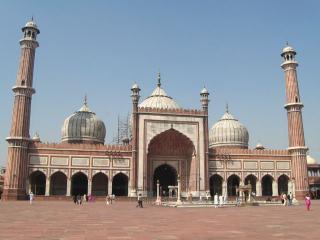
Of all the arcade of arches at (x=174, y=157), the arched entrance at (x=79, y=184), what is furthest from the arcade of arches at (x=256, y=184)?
the arched entrance at (x=79, y=184)

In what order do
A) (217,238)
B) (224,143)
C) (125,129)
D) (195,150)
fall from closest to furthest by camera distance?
(217,238), (195,150), (224,143), (125,129)

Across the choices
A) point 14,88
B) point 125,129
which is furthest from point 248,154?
point 14,88

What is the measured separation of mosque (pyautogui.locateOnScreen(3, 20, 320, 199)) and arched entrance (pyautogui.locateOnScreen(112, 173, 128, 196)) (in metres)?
0.09

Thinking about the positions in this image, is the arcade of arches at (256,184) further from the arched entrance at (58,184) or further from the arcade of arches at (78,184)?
the arched entrance at (58,184)

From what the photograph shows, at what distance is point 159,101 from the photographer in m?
37.6

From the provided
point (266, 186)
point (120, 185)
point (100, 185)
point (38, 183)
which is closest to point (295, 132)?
point (266, 186)

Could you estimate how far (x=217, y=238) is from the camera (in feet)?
22.3

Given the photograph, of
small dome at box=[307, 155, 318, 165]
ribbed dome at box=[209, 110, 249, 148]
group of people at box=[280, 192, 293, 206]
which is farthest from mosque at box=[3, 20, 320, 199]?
small dome at box=[307, 155, 318, 165]

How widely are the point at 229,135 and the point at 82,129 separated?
15423 mm

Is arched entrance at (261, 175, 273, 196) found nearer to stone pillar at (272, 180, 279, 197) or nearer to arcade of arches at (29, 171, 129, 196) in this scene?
stone pillar at (272, 180, 279, 197)

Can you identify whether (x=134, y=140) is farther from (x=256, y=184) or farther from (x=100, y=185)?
(x=256, y=184)

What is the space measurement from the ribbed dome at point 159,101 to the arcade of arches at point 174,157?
13.6 feet

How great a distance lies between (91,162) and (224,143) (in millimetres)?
15749

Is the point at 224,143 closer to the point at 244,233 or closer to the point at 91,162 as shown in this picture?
the point at 91,162
